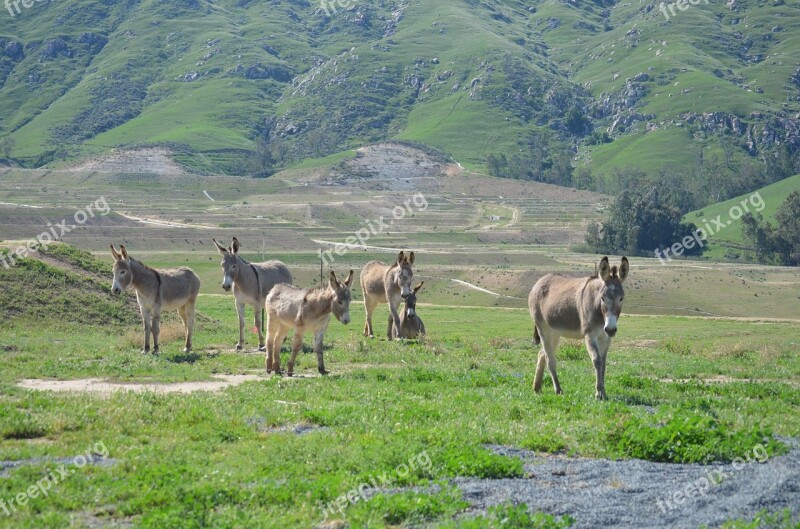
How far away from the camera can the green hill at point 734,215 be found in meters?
132

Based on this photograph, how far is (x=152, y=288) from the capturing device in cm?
2400

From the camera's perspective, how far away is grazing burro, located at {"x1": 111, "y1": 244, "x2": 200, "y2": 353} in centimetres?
2356

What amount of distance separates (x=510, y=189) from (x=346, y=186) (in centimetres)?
3295

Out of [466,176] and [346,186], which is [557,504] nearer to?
[346,186]

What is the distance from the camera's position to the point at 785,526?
8.77 meters

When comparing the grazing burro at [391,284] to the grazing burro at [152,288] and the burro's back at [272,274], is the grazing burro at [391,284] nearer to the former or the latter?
the burro's back at [272,274]

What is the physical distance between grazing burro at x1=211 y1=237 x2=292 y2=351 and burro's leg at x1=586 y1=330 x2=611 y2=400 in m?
11.7

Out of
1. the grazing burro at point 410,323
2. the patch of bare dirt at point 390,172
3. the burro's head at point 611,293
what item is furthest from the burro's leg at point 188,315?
the patch of bare dirt at point 390,172

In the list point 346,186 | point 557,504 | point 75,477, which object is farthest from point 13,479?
point 346,186

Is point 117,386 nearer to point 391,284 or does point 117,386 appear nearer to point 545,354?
point 545,354

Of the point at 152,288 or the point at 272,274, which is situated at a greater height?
the point at 272,274

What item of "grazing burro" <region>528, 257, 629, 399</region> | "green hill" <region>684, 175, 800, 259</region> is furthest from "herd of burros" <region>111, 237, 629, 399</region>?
"green hill" <region>684, 175, 800, 259</region>

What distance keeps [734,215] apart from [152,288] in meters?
143

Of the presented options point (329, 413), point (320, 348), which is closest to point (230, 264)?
point (320, 348)
